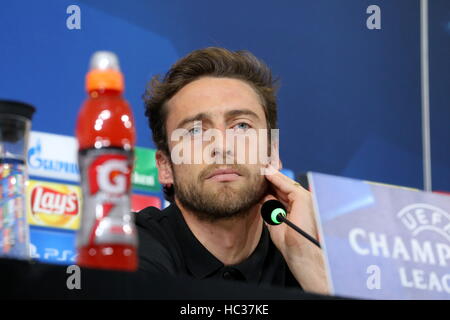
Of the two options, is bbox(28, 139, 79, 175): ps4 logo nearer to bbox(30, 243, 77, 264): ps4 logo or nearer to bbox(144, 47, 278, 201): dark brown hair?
bbox(30, 243, 77, 264): ps4 logo

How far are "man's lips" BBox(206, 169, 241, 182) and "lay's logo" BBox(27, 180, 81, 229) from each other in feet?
2.01

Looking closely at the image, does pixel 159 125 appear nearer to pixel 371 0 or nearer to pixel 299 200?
pixel 299 200

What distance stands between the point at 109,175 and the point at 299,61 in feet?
5.84

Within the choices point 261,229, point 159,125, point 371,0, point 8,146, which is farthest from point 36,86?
point 371,0

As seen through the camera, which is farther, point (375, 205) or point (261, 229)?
point (261, 229)

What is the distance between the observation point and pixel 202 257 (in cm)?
139

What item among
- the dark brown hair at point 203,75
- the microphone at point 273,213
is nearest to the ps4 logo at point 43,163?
the dark brown hair at point 203,75

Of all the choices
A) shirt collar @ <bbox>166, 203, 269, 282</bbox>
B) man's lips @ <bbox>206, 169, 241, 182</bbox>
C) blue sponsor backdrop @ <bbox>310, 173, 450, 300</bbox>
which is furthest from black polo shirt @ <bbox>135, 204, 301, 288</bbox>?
blue sponsor backdrop @ <bbox>310, 173, 450, 300</bbox>

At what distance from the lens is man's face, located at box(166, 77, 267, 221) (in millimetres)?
1365

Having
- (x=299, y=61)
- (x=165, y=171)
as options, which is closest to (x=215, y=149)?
(x=165, y=171)

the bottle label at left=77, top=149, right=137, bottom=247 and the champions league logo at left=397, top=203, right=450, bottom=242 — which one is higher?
the champions league logo at left=397, top=203, right=450, bottom=242

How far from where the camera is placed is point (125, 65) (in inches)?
79.8

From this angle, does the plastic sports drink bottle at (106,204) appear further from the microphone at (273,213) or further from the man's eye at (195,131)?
the man's eye at (195,131)

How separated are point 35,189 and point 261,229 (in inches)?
26.2
